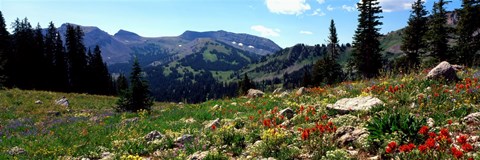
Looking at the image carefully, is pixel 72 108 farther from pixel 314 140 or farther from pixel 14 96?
pixel 314 140

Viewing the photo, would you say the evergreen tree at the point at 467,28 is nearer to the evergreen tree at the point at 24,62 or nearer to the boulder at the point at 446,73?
the boulder at the point at 446,73

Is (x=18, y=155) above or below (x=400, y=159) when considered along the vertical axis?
below

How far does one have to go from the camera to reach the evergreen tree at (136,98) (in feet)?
77.3

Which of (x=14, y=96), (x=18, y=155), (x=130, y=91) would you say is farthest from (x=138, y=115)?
(x=14, y=96)

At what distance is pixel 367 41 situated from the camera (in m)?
53.1

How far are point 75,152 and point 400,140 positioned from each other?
967 centimetres

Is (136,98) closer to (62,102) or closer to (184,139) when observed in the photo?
(62,102)

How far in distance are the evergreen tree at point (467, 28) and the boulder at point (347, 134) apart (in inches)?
1874

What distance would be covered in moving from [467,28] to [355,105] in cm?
4903

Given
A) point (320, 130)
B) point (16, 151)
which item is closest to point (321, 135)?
point (320, 130)

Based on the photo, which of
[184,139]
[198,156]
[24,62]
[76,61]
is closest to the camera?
[198,156]

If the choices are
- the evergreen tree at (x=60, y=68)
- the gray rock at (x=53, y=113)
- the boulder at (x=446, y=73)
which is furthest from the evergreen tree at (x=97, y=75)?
the boulder at (x=446, y=73)

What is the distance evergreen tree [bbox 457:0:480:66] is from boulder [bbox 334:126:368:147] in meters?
47.6

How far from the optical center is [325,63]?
6969 centimetres
